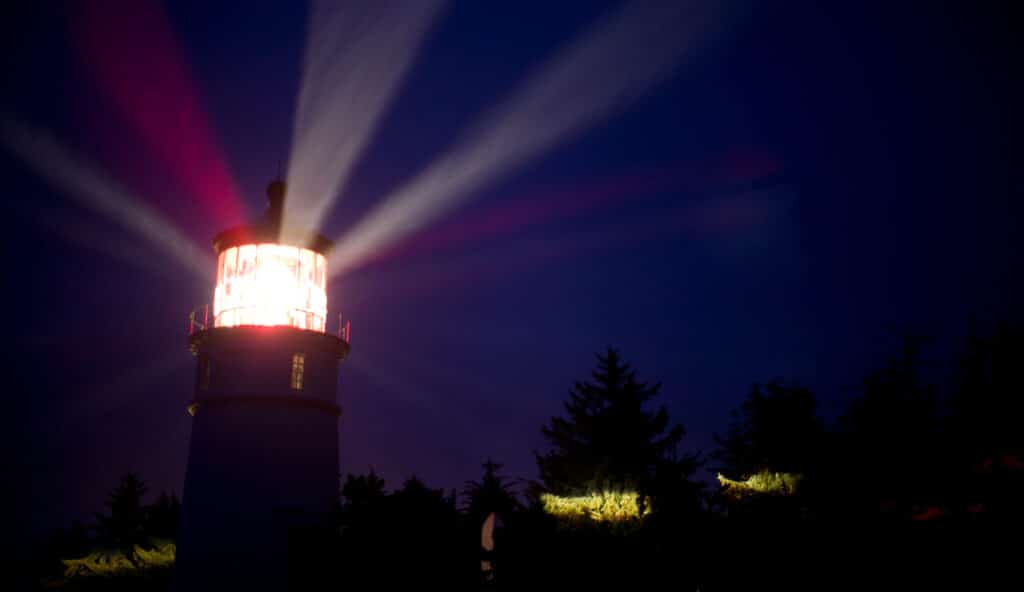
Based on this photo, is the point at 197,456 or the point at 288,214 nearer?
the point at 197,456

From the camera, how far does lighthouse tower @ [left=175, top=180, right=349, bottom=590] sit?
21000 millimetres

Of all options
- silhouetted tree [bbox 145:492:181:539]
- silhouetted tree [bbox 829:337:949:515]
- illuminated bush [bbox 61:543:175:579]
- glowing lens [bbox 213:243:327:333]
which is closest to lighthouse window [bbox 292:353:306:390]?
glowing lens [bbox 213:243:327:333]

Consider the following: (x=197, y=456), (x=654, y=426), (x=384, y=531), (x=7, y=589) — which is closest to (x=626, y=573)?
(x=384, y=531)

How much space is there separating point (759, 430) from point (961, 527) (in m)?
14.4

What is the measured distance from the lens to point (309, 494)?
21875 millimetres

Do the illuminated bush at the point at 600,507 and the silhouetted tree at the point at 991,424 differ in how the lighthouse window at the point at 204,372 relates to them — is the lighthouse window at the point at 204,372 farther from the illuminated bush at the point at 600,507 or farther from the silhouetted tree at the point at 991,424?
the silhouetted tree at the point at 991,424

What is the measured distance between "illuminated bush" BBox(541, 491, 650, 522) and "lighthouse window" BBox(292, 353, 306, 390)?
6752 mm

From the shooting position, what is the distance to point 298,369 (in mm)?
22234

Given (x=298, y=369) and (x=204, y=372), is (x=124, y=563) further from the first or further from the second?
(x=298, y=369)

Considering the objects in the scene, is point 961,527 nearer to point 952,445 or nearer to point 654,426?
point 952,445

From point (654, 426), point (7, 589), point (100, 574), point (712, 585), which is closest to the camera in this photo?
point (712, 585)

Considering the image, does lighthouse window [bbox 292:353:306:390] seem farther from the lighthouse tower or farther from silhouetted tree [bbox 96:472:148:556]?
silhouetted tree [bbox 96:472:148:556]

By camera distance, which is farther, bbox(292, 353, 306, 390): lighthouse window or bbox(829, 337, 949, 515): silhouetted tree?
bbox(292, 353, 306, 390): lighthouse window

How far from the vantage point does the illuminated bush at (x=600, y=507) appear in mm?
19266
